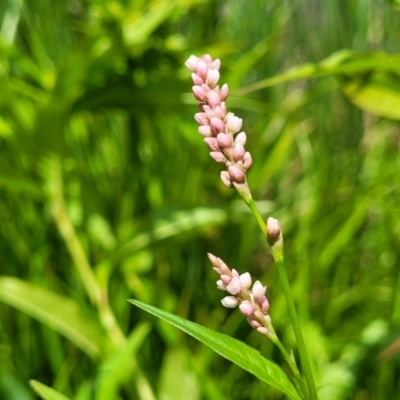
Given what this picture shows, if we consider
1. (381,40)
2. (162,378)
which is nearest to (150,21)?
Answer: (162,378)

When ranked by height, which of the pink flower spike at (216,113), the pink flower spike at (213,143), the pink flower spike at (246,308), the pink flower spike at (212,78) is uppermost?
the pink flower spike at (212,78)

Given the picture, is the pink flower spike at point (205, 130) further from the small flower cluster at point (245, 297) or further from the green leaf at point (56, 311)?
the green leaf at point (56, 311)

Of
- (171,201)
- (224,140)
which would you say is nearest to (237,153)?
(224,140)

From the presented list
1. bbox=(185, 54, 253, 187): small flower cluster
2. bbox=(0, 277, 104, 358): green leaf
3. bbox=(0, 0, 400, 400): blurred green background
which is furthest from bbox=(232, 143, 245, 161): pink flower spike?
bbox=(0, 277, 104, 358): green leaf

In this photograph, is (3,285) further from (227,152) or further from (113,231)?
(227,152)

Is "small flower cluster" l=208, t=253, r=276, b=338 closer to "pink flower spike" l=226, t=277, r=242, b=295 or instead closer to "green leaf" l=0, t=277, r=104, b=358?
"pink flower spike" l=226, t=277, r=242, b=295

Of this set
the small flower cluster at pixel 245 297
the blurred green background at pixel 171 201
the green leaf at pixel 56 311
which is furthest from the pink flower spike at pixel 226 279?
the green leaf at pixel 56 311

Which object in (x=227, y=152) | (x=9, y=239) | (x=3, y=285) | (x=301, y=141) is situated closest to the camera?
(x=227, y=152)
